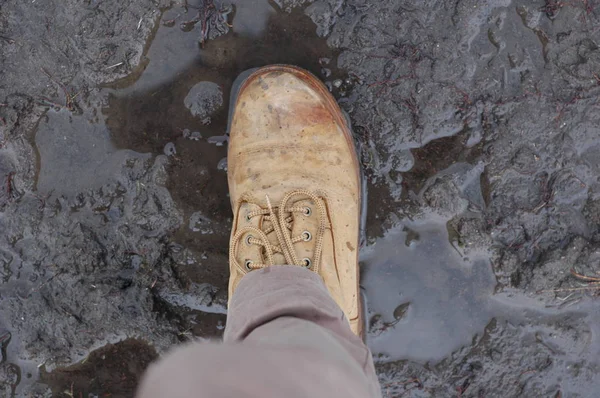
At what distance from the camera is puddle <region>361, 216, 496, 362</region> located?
2275 millimetres

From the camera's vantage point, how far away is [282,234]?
1912mm

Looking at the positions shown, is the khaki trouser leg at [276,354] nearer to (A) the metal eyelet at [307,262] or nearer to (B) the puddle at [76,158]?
(A) the metal eyelet at [307,262]

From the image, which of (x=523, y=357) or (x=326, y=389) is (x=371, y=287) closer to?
(x=523, y=357)

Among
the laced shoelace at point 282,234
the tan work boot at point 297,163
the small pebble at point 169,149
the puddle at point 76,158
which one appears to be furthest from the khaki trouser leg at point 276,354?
the puddle at point 76,158

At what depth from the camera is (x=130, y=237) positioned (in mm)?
2305

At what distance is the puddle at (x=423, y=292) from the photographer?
7.47 feet

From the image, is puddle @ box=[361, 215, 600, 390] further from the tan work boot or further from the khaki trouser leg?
the khaki trouser leg

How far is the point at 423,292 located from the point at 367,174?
2.17ft

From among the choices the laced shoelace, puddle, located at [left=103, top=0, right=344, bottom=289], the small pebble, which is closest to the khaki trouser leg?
the laced shoelace

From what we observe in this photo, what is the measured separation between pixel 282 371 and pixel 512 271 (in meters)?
1.52

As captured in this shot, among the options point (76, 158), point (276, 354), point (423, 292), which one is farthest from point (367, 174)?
point (76, 158)

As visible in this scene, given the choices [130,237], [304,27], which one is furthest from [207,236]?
[304,27]

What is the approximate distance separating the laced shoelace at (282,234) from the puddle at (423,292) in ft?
1.55

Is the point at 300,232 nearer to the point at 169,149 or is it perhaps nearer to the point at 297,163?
the point at 297,163
